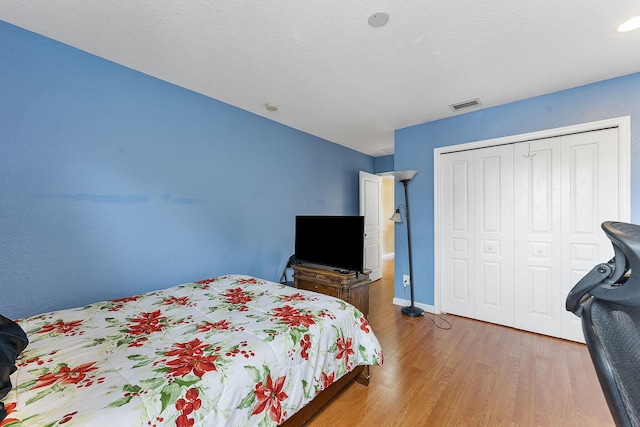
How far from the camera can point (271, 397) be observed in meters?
1.23

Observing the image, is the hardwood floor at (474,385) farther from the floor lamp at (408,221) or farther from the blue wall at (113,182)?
the blue wall at (113,182)

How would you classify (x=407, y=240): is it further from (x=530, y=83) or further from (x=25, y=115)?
(x=25, y=115)

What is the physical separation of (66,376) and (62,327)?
0.65 meters

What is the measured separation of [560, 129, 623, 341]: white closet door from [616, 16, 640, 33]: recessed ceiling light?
1.00 m

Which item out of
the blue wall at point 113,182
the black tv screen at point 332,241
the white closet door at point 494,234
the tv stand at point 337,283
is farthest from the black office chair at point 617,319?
the blue wall at point 113,182

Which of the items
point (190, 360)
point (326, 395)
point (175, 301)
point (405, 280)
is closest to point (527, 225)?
point (405, 280)

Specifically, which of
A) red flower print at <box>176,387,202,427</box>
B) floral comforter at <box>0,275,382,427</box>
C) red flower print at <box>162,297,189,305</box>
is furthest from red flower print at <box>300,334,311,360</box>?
red flower print at <box>162,297,189,305</box>

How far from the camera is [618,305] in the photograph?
2.11 ft

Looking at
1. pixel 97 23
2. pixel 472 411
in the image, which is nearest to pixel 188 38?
pixel 97 23

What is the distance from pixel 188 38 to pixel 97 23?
0.56 metres

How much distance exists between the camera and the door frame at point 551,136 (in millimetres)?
2289

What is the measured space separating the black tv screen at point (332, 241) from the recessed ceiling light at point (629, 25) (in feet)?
7.20

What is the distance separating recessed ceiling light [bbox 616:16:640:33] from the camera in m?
1.66

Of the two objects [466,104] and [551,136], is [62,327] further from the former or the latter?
[551,136]
